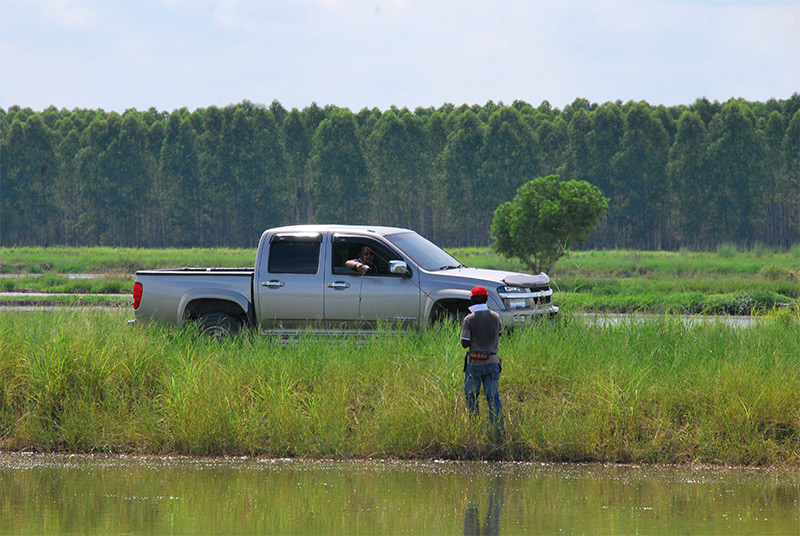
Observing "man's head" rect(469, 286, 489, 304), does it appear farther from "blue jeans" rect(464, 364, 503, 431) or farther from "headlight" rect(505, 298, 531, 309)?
"headlight" rect(505, 298, 531, 309)

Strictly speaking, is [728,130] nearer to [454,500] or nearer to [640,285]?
[640,285]

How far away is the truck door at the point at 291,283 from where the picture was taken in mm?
12734

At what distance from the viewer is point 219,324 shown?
43.0 ft

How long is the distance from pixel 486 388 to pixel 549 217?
24498 mm

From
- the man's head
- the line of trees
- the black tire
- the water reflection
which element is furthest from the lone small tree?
the line of trees

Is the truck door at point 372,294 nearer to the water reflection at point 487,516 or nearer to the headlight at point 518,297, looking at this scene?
the headlight at point 518,297

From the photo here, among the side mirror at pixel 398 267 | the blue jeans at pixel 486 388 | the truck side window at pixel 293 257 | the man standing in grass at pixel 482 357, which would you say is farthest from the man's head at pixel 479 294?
the truck side window at pixel 293 257

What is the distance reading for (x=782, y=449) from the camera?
940 centimetres

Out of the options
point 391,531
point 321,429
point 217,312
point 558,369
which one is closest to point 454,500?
point 391,531

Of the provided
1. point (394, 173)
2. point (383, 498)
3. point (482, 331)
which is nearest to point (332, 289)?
point (482, 331)

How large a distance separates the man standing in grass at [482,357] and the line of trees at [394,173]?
290ft

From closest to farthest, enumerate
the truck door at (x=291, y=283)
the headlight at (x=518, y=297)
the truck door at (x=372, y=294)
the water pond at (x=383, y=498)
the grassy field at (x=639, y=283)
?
1. the water pond at (x=383, y=498)
2. the headlight at (x=518, y=297)
3. the truck door at (x=372, y=294)
4. the truck door at (x=291, y=283)
5. the grassy field at (x=639, y=283)

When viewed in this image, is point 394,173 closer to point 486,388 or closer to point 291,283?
point 291,283

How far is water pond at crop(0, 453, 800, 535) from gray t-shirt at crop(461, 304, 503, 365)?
1.22 meters
